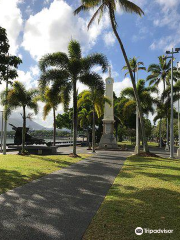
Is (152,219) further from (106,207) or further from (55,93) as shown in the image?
(55,93)

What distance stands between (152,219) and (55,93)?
49.6 ft

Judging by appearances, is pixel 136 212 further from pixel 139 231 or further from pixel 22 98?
pixel 22 98

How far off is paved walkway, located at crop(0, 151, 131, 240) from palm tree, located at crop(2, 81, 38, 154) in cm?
1335

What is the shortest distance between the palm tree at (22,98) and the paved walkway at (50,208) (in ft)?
43.8

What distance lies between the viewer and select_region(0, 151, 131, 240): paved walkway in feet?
12.8

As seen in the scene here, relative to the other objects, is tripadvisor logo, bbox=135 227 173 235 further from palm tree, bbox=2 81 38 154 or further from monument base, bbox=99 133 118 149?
monument base, bbox=99 133 118 149

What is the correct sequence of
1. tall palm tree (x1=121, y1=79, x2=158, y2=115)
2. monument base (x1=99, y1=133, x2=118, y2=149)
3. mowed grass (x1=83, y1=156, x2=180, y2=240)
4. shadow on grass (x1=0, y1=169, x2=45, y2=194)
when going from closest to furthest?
mowed grass (x1=83, y1=156, x2=180, y2=240)
shadow on grass (x1=0, y1=169, x2=45, y2=194)
tall palm tree (x1=121, y1=79, x2=158, y2=115)
monument base (x1=99, y1=133, x2=118, y2=149)

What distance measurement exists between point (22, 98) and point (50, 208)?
16454 mm

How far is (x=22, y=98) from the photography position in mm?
20234

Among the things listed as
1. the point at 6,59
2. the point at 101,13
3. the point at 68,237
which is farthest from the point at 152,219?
the point at 101,13

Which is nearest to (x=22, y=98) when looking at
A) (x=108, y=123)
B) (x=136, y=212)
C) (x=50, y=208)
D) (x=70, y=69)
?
(x=70, y=69)

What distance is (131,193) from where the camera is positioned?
655 cm

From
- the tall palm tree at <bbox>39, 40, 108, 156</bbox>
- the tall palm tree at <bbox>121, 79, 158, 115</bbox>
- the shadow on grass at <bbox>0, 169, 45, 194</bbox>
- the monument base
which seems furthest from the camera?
the monument base

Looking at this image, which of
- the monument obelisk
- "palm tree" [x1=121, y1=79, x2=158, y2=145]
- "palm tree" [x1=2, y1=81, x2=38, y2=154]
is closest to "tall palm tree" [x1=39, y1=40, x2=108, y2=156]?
"palm tree" [x1=2, y1=81, x2=38, y2=154]
